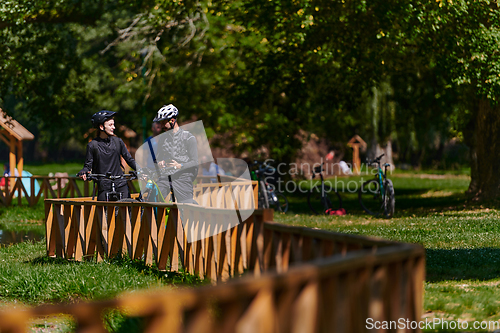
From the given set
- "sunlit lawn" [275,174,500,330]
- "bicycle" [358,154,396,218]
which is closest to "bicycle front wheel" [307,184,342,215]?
"sunlit lawn" [275,174,500,330]

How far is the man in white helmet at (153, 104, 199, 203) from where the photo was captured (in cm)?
771

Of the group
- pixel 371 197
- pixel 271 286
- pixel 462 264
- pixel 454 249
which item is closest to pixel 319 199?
pixel 371 197

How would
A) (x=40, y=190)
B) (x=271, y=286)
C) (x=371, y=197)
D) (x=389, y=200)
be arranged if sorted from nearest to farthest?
(x=271, y=286), (x=389, y=200), (x=371, y=197), (x=40, y=190)

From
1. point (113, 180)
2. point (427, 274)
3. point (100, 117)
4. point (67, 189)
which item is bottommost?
point (427, 274)

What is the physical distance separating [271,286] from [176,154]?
5133 mm

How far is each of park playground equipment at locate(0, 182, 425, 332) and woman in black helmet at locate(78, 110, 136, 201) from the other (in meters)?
1.83

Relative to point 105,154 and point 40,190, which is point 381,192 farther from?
point 40,190

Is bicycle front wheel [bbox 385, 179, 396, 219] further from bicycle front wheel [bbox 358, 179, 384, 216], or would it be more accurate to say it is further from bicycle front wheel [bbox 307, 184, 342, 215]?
bicycle front wheel [bbox 307, 184, 342, 215]

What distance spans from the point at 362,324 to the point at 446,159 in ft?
149

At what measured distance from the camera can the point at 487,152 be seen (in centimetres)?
1566

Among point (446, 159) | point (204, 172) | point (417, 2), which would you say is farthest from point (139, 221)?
point (446, 159)

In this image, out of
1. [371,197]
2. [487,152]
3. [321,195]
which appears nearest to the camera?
[487,152]

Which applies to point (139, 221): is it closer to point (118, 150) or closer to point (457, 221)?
point (118, 150)

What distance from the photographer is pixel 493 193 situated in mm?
15336
